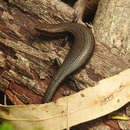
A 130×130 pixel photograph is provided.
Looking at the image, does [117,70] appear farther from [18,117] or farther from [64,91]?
[18,117]

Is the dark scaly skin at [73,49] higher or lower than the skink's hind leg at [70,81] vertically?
higher

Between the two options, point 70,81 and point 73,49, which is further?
point 73,49

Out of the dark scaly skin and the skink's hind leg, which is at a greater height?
the dark scaly skin

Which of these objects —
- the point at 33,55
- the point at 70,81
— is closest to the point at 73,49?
the point at 70,81

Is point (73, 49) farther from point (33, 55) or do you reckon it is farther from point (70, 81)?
point (33, 55)

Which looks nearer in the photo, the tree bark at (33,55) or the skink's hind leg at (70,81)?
the skink's hind leg at (70,81)

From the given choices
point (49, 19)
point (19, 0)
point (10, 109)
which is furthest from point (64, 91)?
point (19, 0)
